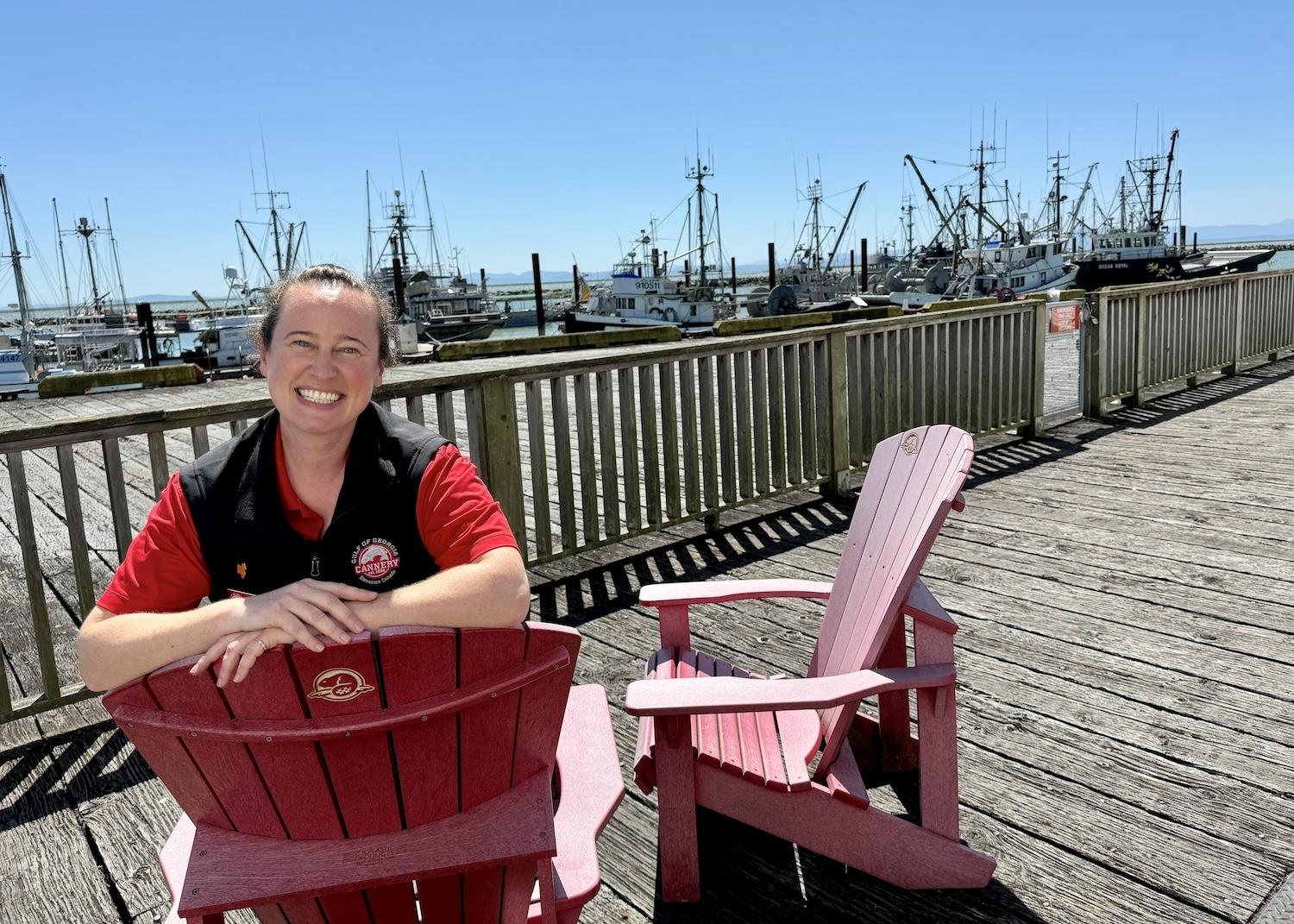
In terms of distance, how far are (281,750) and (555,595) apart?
3.41 m

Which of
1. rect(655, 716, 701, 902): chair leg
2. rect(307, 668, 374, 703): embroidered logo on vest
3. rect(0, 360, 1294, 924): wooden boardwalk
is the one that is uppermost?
rect(307, 668, 374, 703): embroidered logo on vest

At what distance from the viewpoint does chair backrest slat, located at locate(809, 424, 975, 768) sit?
2279 millimetres

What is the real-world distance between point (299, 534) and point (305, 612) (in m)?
0.54

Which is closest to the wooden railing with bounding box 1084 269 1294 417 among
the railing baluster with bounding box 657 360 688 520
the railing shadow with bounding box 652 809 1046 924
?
the railing baluster with bounding box 657 360 688 520

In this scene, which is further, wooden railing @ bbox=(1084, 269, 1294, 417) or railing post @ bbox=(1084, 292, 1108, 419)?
wooden railing @ bbox=(1084, 269, 1294, 417)

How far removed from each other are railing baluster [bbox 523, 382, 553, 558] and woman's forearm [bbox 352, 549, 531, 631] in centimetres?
304

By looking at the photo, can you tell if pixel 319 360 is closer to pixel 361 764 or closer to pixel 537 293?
pixel 361 764

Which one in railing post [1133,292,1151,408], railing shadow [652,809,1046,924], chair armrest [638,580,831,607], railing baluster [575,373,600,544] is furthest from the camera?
railing post [1133,292,1151,408]

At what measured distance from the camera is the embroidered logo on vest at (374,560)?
181 cm

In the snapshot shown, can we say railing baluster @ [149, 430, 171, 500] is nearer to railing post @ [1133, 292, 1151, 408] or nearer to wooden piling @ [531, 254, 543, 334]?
railing post @ [1133, 292, 1151, 408]

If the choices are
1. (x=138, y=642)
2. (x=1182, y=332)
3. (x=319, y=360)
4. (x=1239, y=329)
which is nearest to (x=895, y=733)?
(x=319, y=360)

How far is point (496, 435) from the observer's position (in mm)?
4484

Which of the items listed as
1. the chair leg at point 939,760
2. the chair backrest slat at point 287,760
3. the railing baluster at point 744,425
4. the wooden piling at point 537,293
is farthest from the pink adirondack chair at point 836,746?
the wooden piling at point 537,293

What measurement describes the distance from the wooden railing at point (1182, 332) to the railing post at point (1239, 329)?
0.03 feet
